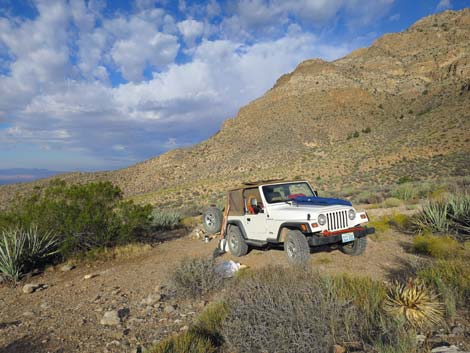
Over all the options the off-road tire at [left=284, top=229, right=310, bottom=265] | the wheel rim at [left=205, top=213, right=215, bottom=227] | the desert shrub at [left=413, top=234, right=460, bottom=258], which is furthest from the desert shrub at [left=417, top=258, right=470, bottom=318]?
the wheel rim at [left=205, top=213, right=215, bottom=227]

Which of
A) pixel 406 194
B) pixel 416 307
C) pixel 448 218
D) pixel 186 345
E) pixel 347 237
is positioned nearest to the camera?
pixel 186 345

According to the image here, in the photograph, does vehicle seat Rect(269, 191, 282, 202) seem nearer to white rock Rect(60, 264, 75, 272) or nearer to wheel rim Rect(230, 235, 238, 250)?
wheel rim Rect(230, 235, 238, 250)

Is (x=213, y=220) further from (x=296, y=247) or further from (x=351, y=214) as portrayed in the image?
(x=351, y=214)

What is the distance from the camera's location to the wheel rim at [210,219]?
359 inches

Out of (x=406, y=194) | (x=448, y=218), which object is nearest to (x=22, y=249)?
(x=448, y=218)

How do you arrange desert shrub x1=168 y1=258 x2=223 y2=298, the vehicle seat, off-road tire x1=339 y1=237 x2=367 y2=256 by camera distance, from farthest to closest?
the vehicle seat, off-road tire x1=339 y1=237 x2=367 y2=256, desert shrub x1=168 y1=258 x2=223 y2=298

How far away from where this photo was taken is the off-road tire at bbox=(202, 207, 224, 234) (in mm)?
→ 8992

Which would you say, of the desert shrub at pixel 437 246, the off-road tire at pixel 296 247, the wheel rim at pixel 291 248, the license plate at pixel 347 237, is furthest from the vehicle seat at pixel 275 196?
the desert shrub at pixel 437 246

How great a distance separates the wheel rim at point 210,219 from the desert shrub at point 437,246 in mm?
4992

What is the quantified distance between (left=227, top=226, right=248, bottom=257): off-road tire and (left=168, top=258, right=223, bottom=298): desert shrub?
2139 millimetres

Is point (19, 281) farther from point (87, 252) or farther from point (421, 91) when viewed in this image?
point (421, 91)

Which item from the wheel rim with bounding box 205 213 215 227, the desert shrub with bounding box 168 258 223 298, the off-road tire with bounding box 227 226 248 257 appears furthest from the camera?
the wheel rim with bounding box 205 213 215 227

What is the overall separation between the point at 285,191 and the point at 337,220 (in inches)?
64.4

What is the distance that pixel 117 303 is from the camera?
519cm
